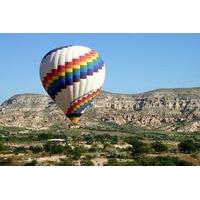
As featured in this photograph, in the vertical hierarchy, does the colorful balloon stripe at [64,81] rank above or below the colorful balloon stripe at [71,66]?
below

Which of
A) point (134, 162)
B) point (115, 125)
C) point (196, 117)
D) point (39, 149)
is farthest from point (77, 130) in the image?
point (134, 162)

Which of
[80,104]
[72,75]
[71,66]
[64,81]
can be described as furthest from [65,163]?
[71,66]

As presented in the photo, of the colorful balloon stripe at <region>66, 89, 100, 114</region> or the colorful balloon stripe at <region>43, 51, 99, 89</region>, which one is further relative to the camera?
the colorful balloon stripe at <region>66, 89, 100, 114</region>

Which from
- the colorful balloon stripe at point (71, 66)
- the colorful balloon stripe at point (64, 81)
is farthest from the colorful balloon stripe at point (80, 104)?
the colorful balloon stripe at point (71, 66)

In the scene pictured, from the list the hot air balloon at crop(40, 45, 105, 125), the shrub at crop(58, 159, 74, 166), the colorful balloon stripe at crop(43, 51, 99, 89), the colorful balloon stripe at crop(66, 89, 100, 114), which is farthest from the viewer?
the shrub at crop(58, 159, 74, 166)

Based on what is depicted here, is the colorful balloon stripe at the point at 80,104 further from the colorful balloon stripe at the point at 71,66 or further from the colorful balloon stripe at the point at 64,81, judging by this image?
the colorful balloon stripe at the point at 71,66

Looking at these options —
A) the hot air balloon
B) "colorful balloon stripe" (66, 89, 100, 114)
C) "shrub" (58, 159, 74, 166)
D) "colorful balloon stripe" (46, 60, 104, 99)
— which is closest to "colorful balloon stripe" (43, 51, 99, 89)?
the hot air balloon

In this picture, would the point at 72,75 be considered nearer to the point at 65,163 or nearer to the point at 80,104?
the point at 80,104

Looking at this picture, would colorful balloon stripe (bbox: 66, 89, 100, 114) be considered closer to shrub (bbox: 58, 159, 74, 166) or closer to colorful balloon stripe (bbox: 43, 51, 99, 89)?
colorful balloon stripe (bbox: 43, 51, 99, 89)
